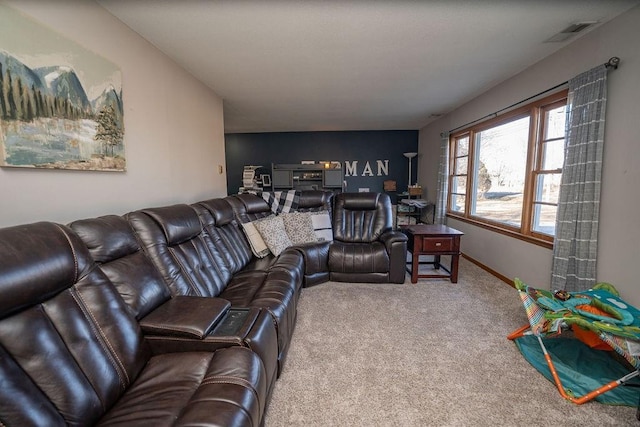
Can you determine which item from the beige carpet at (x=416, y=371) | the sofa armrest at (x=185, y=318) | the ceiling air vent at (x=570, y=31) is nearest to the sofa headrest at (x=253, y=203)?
the beige carpet at (x=416, y=371)

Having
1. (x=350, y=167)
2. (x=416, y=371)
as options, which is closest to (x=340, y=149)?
(x=350, y=167)

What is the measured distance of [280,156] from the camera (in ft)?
20.2

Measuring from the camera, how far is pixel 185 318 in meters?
A: 1.19

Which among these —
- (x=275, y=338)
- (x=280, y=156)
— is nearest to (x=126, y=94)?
(x=275, y=338)

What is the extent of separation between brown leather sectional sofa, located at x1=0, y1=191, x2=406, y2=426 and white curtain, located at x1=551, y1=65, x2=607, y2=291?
7.65 feet

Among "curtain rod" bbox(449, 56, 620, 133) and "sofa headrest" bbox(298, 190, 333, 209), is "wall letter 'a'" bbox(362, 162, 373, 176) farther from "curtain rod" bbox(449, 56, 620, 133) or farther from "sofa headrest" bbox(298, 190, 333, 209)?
"sofa headrest" bbox(298, 190, 333, 209)

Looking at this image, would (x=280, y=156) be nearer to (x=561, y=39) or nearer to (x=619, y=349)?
(x=561, y=39)

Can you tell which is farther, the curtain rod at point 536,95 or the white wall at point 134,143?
the curtain rod at point 536,95

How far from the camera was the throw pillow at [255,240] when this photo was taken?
2598 mm

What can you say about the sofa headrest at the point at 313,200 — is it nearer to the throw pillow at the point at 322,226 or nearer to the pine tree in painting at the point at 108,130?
the throw pillow at the point at 322,226

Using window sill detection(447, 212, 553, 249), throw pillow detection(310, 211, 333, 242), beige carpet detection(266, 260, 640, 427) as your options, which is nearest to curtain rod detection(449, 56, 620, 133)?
window sill detection(447, 212, 553, 249)

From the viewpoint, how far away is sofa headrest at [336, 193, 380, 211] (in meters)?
3.39

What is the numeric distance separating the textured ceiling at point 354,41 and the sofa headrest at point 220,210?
4.47 ft

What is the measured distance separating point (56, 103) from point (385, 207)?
308 cm
